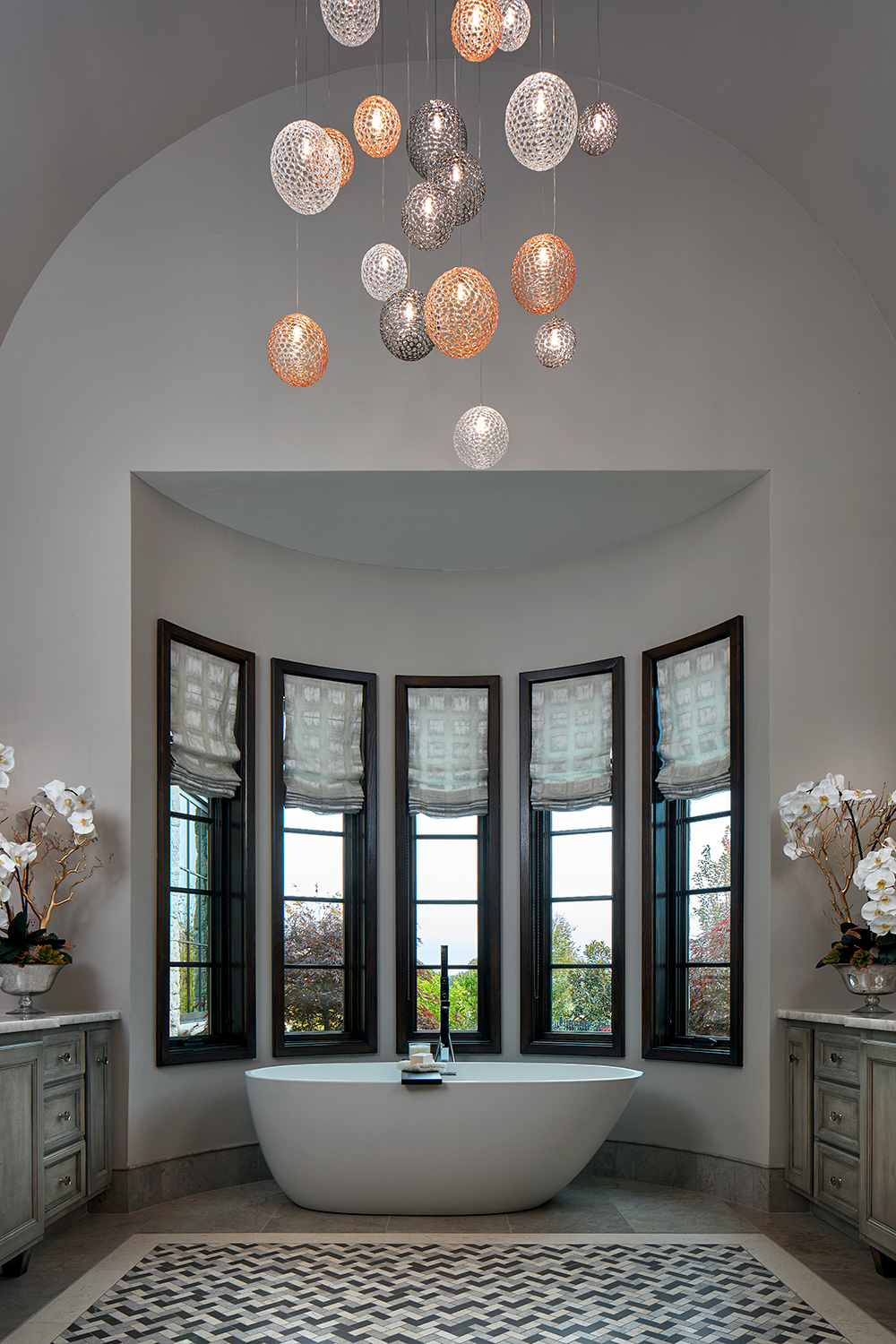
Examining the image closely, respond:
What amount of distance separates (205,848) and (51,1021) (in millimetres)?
1482

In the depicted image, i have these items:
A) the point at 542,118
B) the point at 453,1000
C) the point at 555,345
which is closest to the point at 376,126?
the point at 542,118

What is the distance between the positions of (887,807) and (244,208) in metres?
3.76

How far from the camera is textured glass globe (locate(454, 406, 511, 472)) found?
353 cm

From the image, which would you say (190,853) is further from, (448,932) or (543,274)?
(543,274)

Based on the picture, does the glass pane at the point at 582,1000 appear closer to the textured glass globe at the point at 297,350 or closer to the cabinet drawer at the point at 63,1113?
the cabinet drawer at the point at 63,1113

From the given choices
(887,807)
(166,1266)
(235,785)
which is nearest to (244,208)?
(235,785)

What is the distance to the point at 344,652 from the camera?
6.04m

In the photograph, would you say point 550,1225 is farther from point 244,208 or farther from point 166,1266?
point 244,208

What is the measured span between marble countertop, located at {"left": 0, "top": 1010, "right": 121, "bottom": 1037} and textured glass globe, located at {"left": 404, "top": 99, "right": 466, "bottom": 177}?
2.91 metres

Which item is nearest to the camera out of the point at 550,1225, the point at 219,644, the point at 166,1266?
the point at 166,1266

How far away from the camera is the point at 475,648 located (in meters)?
6.18

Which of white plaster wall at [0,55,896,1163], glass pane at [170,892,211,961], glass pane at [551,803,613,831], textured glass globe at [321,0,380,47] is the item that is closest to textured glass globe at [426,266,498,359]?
textured glass globe at [321,0,380,47]

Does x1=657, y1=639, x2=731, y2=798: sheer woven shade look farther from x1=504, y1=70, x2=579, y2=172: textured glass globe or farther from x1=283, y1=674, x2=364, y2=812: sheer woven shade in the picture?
x1=504, y1=70, x2=579, y2=172: textured glass globe

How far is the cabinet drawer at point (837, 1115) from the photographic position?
404 cm
